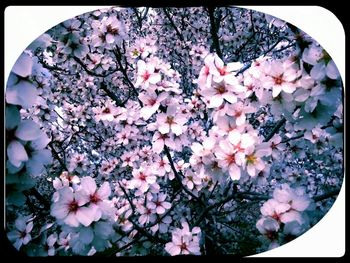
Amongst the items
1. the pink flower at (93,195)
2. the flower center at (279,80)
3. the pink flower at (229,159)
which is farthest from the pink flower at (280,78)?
the pink flower at (93,195)

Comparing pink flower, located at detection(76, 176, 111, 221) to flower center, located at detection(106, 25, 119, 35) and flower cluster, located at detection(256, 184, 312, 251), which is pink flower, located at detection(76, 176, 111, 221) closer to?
flower cluster, located at detection(256, 184, 312, 251)

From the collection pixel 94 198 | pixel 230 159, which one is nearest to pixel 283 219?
pixel 230 159

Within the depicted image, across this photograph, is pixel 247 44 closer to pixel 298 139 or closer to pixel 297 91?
pixel 298 139

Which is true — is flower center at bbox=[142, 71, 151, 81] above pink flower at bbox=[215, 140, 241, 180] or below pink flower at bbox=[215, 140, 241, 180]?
above

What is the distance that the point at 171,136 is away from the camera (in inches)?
41.4

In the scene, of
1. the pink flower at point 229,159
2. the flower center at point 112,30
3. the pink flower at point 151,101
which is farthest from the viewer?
the flower center at point 112,30

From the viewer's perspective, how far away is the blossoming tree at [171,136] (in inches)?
31.3

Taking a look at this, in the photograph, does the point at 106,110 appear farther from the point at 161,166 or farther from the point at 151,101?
the point at 151,101

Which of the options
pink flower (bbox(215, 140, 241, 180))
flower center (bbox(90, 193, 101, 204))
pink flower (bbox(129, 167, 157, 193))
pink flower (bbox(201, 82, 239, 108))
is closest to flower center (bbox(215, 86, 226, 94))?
pink flower (bbox(201, 82, 239, 108))

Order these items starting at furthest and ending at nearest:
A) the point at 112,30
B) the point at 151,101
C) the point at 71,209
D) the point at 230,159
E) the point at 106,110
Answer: the point at 106,110
the point at 112,30
the point at 151,101
the point at 230,159
the point at 71,209

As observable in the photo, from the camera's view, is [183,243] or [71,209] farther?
[183,243]

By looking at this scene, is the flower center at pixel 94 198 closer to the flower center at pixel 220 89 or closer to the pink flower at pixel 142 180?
the flower center at pixel 220 89

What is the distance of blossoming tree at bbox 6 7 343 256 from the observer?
2.60 ft

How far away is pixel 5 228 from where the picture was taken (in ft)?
2.93
